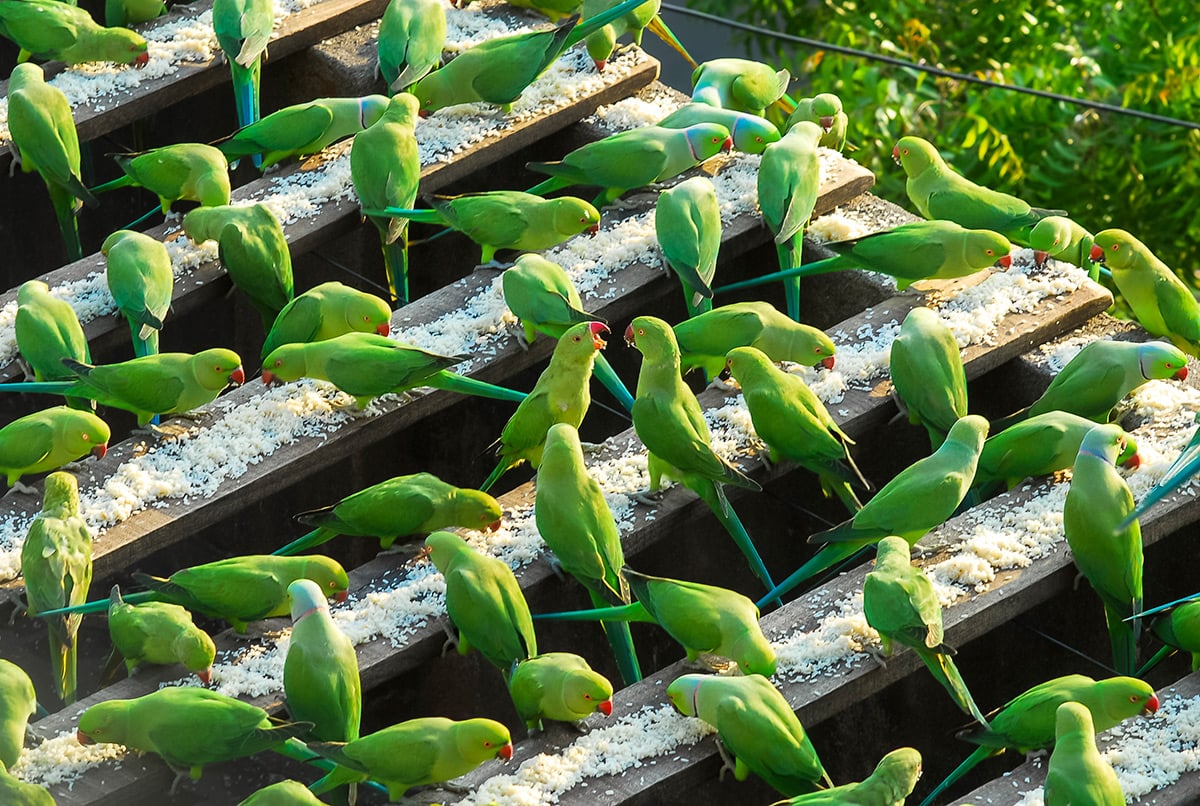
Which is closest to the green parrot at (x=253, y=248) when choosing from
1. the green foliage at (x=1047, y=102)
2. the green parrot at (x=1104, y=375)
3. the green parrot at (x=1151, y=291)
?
the green parrot at (x=1104, y=375)

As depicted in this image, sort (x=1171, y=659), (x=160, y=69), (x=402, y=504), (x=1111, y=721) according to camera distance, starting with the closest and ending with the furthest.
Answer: (x=1111, y=721)
(x=402, y=504)
(x=1171, y=659)
(x=160, y=69)

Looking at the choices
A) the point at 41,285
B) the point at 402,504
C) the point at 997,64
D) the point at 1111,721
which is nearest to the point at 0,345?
the point at 41,285

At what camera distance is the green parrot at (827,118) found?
5348 millimetres

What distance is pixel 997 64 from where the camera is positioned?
8.46m

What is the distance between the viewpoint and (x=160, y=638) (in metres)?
3.72

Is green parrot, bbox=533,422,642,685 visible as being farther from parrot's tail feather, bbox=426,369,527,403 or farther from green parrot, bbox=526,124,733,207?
green parrot, bbox=526,124,733,207

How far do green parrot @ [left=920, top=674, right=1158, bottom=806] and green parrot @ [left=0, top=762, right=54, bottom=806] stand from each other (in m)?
1.67

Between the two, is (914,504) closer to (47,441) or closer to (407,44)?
(47,441)

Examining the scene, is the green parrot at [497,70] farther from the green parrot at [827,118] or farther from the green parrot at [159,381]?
the green parrot at [159,381]

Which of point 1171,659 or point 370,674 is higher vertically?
point 370,674

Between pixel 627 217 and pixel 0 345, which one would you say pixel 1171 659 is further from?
pixel 0 345

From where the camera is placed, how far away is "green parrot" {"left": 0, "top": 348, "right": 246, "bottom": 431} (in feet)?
13.9

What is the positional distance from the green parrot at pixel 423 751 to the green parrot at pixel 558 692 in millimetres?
104

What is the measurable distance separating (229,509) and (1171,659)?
6.81ft
